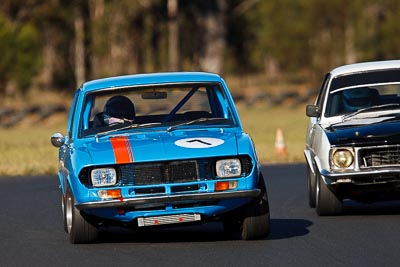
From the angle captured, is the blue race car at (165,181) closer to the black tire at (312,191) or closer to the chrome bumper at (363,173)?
the chrome bumper at (363,173)

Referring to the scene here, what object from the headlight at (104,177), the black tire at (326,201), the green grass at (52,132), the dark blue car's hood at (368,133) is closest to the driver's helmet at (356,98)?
the dark blue car's hood at (368,133)

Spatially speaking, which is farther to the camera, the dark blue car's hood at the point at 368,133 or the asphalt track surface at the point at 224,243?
the dark blue car's hood at the point at 368,133

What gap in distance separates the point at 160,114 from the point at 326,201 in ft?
7.16

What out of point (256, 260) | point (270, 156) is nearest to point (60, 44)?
point (270, 156)

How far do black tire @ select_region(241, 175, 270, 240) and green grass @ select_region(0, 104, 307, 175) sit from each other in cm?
1268

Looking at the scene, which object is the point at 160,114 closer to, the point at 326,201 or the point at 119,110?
the point at 119,110

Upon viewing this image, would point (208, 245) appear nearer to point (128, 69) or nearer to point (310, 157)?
point (310, 157)

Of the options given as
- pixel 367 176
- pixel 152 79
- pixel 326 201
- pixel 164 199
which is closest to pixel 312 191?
pixel 326 201

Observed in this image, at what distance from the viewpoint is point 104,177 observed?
1096 cm

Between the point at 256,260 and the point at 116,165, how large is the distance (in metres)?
1.61

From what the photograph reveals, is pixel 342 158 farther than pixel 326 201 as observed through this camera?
No

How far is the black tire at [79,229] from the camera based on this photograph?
11.2 metres

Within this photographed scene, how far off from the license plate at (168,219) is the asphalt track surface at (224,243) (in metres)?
0.24

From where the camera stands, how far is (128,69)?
211 ft
